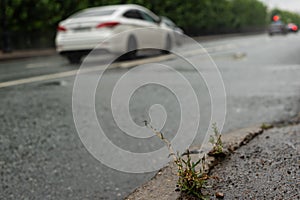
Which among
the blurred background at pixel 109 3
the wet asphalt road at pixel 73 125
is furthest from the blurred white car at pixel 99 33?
the blurred background at pixel 109 3

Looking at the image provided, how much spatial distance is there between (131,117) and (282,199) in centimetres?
225

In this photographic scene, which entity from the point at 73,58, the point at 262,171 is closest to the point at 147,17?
the point at 73,58

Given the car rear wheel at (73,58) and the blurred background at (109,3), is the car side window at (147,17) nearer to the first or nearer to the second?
the car rear wheel at (73,58)

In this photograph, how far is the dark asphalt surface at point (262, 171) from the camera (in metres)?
1.87

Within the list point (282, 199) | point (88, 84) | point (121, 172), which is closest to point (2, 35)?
point (88, 84)

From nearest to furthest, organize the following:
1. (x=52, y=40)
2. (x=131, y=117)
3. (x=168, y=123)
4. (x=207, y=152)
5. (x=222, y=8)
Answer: (x=207, y=152) → (x=168, y=123) → (x=131, y=117) → (x=52, y=40) → (x=222, y=8)

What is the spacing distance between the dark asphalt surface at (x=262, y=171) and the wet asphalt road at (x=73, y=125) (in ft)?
1.76

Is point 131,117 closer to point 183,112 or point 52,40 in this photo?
point 183,112

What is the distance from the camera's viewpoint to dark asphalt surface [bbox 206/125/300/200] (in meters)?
1.87

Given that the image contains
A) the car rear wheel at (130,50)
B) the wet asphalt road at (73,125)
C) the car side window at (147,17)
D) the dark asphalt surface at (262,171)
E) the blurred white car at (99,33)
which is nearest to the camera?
the dark asphalt surface at (262,171)

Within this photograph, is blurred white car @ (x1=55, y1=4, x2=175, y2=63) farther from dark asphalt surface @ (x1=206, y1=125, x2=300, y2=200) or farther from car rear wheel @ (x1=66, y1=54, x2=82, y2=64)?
dark asphalt surface @ (x1=206, y1=125, x2=300, y2=200)

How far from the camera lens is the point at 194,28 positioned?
30500 millimetres

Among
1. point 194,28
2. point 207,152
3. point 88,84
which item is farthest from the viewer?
point 194,28

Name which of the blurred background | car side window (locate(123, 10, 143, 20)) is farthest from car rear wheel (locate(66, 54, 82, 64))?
the blurred background
